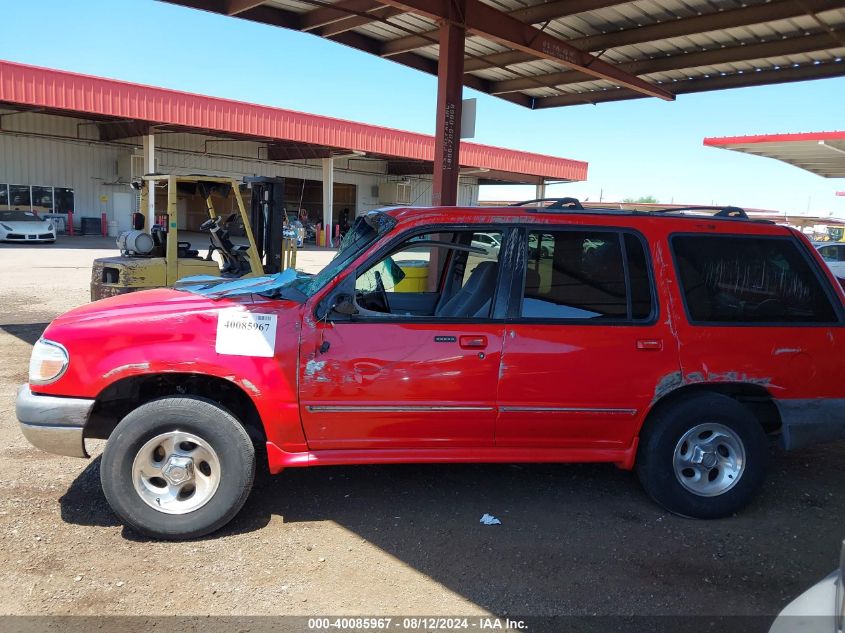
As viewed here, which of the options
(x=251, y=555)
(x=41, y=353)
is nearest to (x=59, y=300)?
(x=41, y=353)

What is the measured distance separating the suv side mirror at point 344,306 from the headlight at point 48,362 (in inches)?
60.2

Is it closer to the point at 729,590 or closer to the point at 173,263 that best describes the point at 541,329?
the point at 729,590

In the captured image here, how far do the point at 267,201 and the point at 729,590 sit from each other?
7.57 meters

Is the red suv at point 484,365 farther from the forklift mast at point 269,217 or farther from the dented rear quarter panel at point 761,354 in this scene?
the forklift mast at point 269,217

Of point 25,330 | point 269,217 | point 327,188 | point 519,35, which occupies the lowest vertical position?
point 25,330

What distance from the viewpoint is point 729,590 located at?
3.36m

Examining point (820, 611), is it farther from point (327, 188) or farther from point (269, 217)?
point (327, 188)

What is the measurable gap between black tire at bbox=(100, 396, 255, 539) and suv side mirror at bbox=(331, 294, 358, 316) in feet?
2.85

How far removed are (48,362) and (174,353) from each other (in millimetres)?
733

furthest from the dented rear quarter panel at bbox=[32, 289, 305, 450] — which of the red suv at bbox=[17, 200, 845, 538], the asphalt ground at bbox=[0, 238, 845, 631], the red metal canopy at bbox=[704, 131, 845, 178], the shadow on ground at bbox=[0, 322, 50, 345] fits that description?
the red metal canopy at bbox=[704, 131, 845, 178]

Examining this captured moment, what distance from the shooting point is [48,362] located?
361 centimetres

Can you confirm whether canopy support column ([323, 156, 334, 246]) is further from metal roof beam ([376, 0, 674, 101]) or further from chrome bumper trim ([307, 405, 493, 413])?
chrome bumper trim ([307, 405, 493, 413])

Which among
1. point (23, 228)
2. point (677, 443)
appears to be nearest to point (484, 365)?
point (677, 443)

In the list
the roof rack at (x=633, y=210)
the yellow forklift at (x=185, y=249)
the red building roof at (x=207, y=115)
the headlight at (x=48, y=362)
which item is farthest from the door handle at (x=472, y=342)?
the red building roof at (x=207, y=115)
